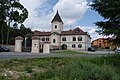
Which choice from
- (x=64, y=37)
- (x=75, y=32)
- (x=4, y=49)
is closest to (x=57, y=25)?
(x=64, y=37)

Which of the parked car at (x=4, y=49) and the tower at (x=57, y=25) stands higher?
the tower at (x=57, y=25)

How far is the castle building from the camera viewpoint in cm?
9788

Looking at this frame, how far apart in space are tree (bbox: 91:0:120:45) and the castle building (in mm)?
79887

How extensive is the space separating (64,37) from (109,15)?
8472 centimetres

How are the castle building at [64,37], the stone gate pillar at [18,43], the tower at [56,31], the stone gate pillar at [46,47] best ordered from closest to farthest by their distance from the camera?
the stone gate pillar at [46,47], the stone gate pillar at [18,43], the castle building at [64,37], the tower at [56,31]

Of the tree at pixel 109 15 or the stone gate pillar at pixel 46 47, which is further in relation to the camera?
the stone gate pillar at pixel 46 47

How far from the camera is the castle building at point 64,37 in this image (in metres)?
97.9

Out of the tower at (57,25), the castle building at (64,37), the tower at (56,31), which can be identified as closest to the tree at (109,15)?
the castle building at (64,37)

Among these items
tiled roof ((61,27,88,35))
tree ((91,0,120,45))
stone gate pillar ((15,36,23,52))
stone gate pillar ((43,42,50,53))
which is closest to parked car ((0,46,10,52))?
stone gate pillar ((15,36,23,52))

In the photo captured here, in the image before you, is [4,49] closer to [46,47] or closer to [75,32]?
[46,47]

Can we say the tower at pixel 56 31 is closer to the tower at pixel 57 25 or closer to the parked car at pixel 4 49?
the tower at pixel 57 25

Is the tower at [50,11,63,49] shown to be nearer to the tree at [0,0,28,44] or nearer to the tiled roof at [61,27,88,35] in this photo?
the tiled roof at [61,27,88,35]

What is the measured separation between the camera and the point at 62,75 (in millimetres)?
10164

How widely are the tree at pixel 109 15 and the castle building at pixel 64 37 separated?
3145 inches
